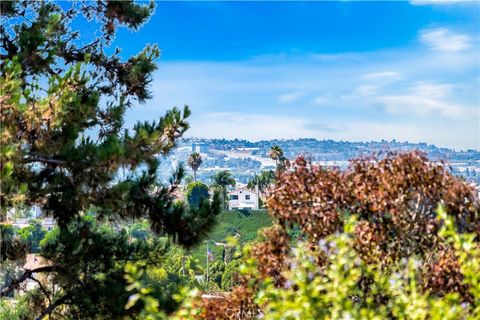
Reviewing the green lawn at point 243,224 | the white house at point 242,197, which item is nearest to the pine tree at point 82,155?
the green lawn at point 243,224

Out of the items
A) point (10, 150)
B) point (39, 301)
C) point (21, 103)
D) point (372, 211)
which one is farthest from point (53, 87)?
point (372, 211)

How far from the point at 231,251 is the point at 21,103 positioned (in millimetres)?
43766

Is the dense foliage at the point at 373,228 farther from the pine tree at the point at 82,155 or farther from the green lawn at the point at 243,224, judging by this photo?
the green lawn at the point at 243,224

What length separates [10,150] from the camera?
5824mm

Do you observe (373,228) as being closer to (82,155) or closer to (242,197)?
(82,155)

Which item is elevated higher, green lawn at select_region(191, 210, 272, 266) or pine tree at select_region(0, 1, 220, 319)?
pine tree at select_region(0, 1, 220, 319)

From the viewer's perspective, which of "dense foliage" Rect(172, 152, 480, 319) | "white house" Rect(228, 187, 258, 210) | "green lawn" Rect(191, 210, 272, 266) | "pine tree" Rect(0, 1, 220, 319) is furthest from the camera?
"white house" Rect(228, 187, 258, 210)

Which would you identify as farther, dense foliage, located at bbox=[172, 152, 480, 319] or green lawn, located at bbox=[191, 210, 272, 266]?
green lawn, located at bbox=[191, 210, 272, 266]

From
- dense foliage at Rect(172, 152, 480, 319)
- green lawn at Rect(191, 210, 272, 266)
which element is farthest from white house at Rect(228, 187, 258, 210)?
dense foliage at Rect(172, 152, 480, 319)

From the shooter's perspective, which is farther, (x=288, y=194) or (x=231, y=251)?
(x=231, y=251)

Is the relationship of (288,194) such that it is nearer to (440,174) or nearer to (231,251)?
(440,174)

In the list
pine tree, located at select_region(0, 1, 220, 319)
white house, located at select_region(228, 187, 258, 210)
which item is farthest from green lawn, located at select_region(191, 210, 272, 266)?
pine tree, located at select_region(0, 1, 220, 319)

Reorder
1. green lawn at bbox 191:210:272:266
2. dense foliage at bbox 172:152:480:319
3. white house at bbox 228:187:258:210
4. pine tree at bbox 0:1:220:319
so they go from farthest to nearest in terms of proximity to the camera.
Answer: white house at bbox 228:187:258:210, green lawn at bbox 191:210:272:266, pine tree at bbox 0:1:220:319, dense foliage at bbox 172:152:480:319

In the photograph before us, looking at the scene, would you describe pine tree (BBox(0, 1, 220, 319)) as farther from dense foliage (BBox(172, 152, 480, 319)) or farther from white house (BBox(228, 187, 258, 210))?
white house (BBox(228, 187, 258, 210))
